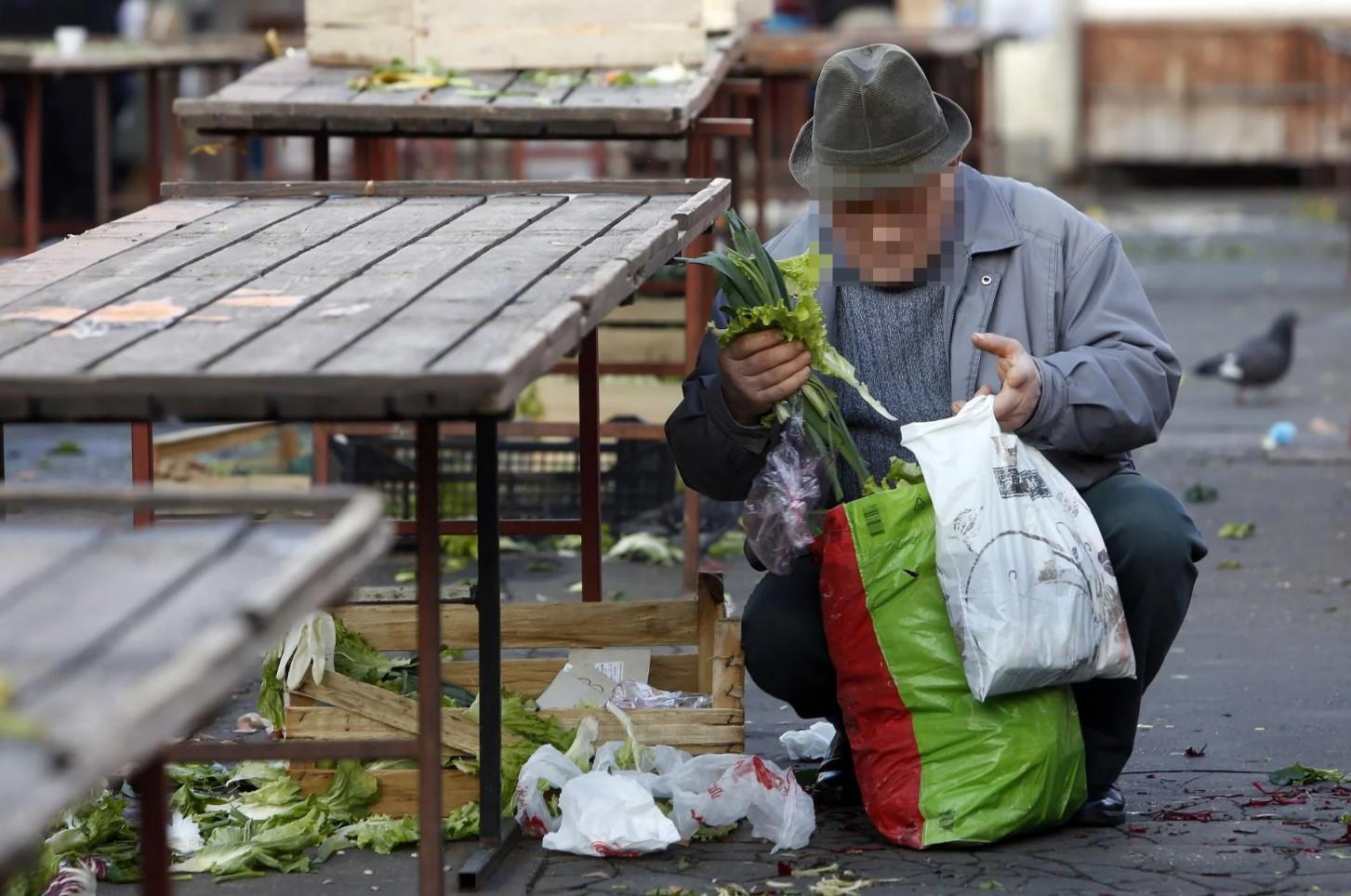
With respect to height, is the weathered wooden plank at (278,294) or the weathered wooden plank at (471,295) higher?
the weathered wooden plank at (471,295)

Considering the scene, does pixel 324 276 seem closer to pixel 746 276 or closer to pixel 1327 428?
pixel 746 276

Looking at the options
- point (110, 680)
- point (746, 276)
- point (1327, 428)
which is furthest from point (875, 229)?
point (1327, 428)

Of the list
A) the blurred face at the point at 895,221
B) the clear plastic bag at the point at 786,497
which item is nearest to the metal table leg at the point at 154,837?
the clear plastic bag at the point at 786,497

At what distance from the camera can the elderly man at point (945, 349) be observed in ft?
11.5

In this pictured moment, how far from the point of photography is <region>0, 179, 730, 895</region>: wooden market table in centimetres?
239

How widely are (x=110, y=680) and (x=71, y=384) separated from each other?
0.85 m

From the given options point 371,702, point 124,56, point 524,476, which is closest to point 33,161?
point 124,56

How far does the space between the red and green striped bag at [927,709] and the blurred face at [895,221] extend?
46 cm

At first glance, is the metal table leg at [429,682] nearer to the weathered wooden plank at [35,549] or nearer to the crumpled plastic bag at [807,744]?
the weathered wooden plank at [35,549]

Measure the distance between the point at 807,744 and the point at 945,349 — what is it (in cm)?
103

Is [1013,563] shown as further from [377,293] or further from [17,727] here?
[17,727]

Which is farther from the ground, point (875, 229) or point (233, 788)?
point (875, 229)

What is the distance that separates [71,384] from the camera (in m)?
2.42

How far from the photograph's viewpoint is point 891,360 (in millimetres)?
3740
